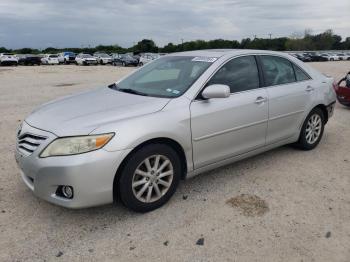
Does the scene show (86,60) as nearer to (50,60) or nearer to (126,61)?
(126,61)

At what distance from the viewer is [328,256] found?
2920 millimetres

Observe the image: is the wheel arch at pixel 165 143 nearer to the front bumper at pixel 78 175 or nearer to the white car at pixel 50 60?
the front bumper at pixel 78 175

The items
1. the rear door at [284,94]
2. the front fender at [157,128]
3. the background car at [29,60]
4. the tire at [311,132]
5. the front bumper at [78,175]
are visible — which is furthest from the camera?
the background car at [29,60]

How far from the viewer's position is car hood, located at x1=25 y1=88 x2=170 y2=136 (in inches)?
130

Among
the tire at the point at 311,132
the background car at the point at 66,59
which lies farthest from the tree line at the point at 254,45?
the tire at the point at 311,132

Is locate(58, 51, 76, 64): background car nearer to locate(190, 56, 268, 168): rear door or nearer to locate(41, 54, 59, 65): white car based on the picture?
locate(41, 54, 59, 65): white car

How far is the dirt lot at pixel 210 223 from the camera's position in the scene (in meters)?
2.98

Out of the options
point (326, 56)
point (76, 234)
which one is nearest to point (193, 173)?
point (76, 234)

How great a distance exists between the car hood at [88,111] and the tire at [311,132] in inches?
97.8

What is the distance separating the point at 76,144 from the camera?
10.4 ft

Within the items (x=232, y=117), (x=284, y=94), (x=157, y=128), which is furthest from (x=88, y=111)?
(x=284, y=94)

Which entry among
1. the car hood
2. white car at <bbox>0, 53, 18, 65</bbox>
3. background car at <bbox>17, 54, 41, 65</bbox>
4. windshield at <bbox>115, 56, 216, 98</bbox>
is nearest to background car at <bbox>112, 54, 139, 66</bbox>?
background car at <bbox>17, 54, 41, 65</bbox>

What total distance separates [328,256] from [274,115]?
82.1 inches

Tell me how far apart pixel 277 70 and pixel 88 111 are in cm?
263
